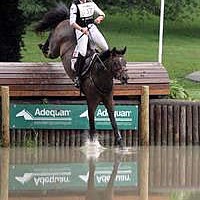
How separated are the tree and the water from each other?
5.50m

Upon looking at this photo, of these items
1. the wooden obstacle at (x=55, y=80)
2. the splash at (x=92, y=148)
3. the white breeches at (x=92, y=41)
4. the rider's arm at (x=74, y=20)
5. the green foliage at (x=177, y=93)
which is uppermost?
the rider's arm at (x=74, y=20)

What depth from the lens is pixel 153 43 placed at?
116 ft

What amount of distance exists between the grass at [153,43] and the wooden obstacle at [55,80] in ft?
5.71

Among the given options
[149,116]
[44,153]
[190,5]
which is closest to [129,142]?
[149,116]

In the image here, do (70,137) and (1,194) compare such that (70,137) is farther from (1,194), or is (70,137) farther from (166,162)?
(1,194)

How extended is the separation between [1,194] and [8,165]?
91.6 inches

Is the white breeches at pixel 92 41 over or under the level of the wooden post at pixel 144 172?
over

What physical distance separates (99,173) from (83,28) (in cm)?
342

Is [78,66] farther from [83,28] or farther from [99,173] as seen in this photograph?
[99,173]

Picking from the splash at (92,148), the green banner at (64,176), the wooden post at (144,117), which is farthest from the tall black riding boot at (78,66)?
the green banner at (64,176)

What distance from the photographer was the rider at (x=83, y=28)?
617 inches

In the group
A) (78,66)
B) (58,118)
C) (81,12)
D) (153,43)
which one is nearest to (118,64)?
(78,66)

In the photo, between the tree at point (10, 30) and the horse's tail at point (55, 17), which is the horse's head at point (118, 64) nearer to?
the horse's tail at point (55, 17)

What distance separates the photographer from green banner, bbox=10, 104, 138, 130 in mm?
16062
